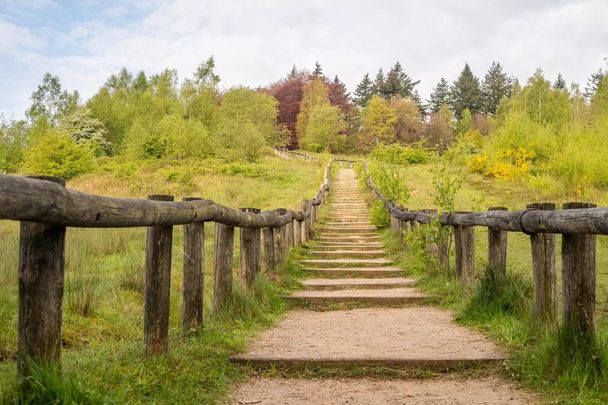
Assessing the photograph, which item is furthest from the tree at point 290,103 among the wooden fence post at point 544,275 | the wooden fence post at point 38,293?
the wooden fence post at point 38,293

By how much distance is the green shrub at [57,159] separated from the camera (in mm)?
38938

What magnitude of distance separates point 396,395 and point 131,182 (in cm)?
3016

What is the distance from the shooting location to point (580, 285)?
13.0 ft

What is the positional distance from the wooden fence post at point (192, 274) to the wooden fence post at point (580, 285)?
2.86m

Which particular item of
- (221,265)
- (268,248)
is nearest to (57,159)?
(268,248)

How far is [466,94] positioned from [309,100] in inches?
1301

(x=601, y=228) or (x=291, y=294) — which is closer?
(x=601, y=228)

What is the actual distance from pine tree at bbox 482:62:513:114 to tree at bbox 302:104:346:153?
4060 cm

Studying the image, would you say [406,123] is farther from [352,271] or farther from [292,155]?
[352,271]

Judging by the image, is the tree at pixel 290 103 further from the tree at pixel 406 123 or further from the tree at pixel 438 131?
the tree at pixel 438 131

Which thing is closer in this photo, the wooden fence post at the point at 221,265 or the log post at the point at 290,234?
the wooden fence post at the point at 221,265

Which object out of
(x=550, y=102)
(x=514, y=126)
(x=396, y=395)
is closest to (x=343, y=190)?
(x=514, y=126)

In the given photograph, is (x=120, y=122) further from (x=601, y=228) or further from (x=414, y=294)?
(x=601, y=228)

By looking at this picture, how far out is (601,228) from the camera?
3324 millimetres
